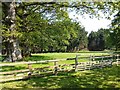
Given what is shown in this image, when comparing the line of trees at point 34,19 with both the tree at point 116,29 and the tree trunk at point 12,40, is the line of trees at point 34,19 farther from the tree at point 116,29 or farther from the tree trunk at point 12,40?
the tree at point 116,29

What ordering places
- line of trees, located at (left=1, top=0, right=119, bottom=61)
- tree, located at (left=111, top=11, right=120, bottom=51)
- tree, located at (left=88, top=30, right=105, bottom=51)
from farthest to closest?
tree, located at (left=88, top=30, right=105, bottom=51) < tree, located at (left=111, top=11, right=120, bottom=51) < line of trees, located at (left=1, top=0, right=119, bottom=61)

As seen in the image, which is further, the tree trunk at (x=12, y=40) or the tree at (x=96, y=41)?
the tree at (x=96, y=41)

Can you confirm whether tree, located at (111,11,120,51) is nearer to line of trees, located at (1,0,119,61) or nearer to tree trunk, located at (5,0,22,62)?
line of trees, located at (1,0,119,61)

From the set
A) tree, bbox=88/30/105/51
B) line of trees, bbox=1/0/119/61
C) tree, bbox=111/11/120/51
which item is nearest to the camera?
line of trees, bbox=1/0/119/61

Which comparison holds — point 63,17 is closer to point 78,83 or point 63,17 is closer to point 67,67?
point 67,67

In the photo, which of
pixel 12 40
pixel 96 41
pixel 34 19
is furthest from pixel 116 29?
pixel 96 41

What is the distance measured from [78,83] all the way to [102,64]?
30.4 feet

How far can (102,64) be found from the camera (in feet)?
69.8

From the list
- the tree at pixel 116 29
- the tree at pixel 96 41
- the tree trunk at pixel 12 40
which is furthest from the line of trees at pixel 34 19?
the tree at pixel 96 41

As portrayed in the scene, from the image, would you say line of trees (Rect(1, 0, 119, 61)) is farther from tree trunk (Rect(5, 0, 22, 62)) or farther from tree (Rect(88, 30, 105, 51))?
tree (Rect(88, 30, 105, 51))

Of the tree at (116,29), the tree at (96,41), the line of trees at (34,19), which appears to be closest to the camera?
the line of trees at (34,19)

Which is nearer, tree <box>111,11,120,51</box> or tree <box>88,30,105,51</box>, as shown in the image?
tree <box>111,11,120,51</box>

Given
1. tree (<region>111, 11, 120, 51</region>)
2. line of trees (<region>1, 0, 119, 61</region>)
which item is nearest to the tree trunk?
line of trees (<region>1, 0, 119, 61</region>)

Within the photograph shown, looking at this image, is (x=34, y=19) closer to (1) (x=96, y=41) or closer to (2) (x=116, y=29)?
(2) (x=116, y=29)
